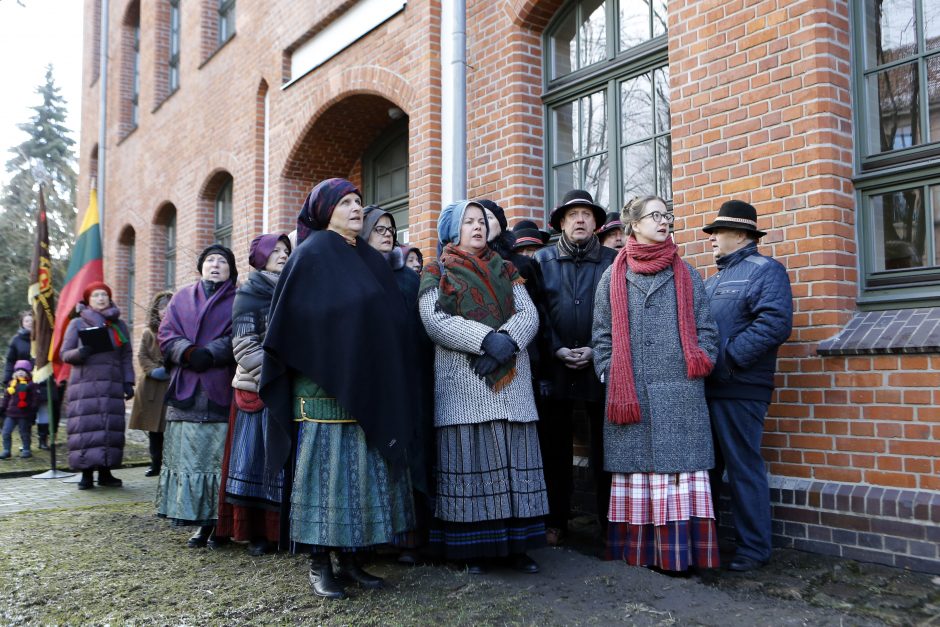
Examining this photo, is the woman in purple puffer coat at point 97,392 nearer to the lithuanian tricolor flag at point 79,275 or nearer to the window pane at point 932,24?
the lithuanian tricolor flag at point 79,275

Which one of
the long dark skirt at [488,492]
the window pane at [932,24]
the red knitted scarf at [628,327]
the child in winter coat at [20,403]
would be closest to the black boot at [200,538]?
the long dark skirt at [488,492]

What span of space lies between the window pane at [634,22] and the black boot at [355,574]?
4.18 m

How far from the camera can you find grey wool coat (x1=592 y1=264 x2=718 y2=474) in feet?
13.0

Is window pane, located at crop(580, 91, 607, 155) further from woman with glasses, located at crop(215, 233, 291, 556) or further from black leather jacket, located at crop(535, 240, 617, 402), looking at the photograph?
woman with glasses, located at crop(215, 233, 291, 556)

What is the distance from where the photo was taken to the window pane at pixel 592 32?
20.4ft

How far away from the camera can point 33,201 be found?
2362cm

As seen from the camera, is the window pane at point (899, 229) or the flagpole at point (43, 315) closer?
the window pane at point (899, 229)

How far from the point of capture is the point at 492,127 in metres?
6.74

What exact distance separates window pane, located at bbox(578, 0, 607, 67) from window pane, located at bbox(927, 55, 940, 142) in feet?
8.07

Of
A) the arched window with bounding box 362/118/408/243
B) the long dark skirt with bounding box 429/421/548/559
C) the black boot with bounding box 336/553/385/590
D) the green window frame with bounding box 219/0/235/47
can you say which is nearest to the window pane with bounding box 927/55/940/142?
the long dark skirt with bounding box 429/421/548/559

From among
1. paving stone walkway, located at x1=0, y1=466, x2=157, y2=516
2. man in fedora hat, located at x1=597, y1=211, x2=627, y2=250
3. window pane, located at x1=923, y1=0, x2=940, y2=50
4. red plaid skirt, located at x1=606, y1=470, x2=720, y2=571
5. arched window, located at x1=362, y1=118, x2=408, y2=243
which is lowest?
paving stone walkway, located at x1=0, y1=466, x2=157, y2=516

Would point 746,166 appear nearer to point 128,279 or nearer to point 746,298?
point 746,298

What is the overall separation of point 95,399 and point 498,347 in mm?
5000

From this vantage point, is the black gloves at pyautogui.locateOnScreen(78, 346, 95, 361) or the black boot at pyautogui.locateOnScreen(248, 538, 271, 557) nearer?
the black boot at pyautogui.locateOnScreen(248, 538, 271, 557)
